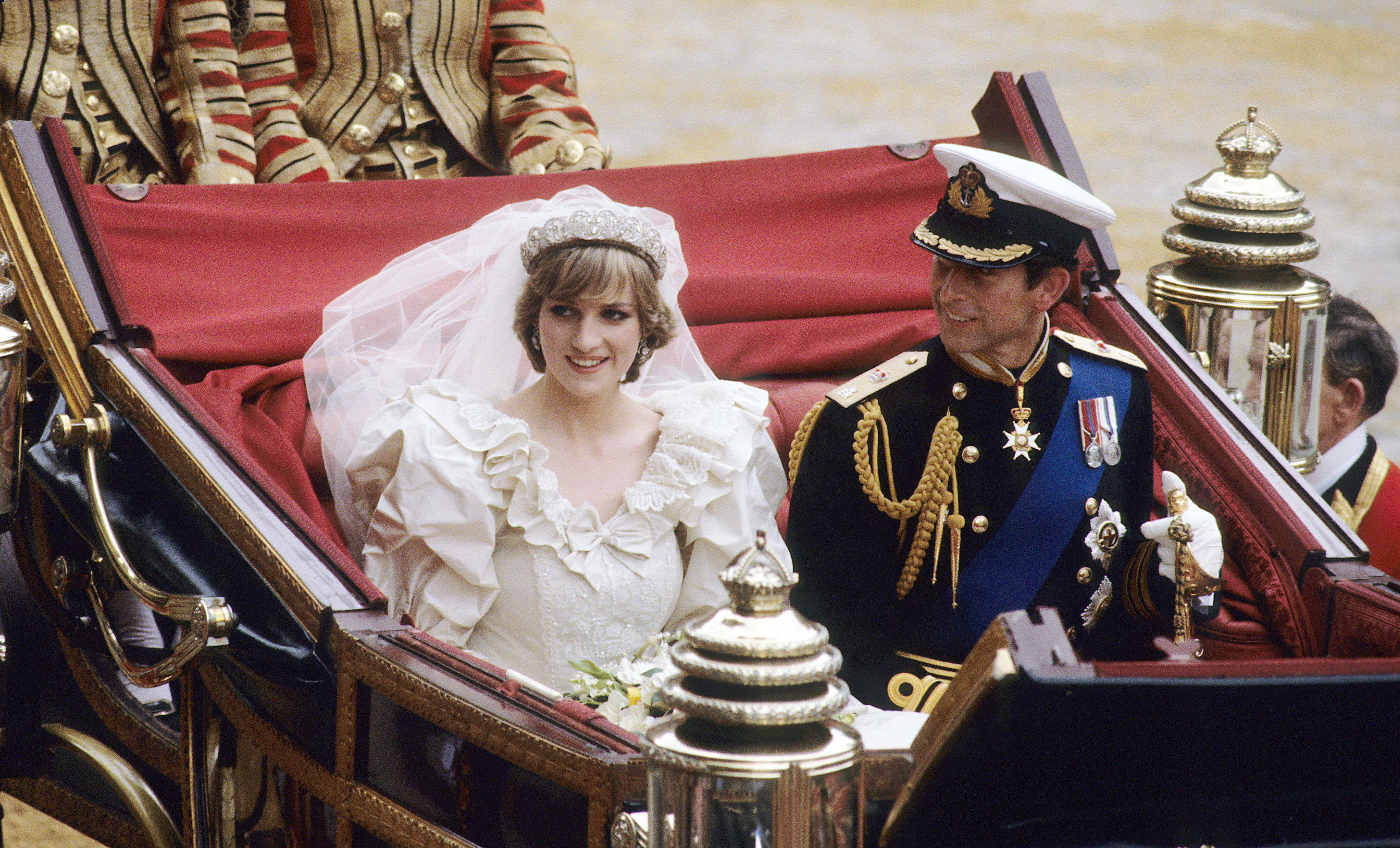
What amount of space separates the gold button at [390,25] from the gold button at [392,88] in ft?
0.28

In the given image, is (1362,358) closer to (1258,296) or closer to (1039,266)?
(1258,296)

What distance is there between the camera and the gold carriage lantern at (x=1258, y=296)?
3104 millimetres

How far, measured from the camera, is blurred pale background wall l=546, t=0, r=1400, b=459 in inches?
301

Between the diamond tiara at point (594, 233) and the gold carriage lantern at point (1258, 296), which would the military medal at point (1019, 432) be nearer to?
the diamond tiara at point (594, 233)

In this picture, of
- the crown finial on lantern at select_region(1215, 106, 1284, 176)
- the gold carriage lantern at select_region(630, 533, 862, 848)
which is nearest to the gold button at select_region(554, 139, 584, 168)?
the crown finial on lantern at select_region(1215, 106, 1284, 176)

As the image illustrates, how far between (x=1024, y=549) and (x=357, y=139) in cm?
194

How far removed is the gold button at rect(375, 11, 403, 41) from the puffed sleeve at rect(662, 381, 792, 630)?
1552 millimetres

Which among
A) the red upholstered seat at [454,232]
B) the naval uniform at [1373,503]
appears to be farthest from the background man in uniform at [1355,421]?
the red upholstered seat at [454,232]

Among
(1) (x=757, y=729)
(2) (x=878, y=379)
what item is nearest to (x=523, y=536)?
(2) (x=878, y=379)

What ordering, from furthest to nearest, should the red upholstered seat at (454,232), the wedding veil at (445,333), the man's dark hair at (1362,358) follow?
1. the man's dark hair at (1362,358)
2. the red upholstered seat at (454,232)
3. the wedding veil at (445,333)

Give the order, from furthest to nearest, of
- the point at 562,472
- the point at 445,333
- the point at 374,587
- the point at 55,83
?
the point at 55,83
the point at 445,333
the point at 562,472
the point at 374,587

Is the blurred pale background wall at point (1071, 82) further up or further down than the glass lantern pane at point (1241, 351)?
Answer: further up

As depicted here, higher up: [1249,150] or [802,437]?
[1249,150]

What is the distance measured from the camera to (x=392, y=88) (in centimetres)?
351
